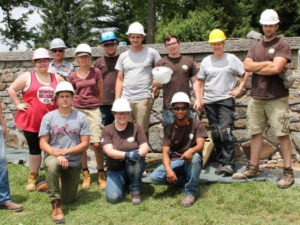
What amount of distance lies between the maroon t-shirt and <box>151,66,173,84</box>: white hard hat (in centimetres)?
77

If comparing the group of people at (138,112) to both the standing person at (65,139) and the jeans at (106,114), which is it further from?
the jeans at (106,114)

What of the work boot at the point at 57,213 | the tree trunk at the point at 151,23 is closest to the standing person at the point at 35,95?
the work boot at the point at 57,213

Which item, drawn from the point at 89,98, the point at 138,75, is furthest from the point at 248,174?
the point at 89,98

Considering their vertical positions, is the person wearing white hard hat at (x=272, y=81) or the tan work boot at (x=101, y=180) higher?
the person wearing white hard hat at (x=272, y=81)

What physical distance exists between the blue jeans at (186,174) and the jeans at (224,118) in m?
0.69

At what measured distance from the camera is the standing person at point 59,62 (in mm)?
5156

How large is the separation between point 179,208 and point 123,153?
0.79 meters

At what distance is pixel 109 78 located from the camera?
5.26 meters

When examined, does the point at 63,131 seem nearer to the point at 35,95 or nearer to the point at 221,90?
the point at 35,95

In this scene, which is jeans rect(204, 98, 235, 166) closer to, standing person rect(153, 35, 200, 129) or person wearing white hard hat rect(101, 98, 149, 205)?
standing person rect(153, 35, 200, 129)

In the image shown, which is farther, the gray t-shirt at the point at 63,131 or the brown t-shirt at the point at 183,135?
the brown t-shirt at the point at 183,135

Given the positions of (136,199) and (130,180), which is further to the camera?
(130,180)

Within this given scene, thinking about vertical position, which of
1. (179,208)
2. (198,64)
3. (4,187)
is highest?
(198,64)

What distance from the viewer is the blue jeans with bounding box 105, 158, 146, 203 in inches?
169
